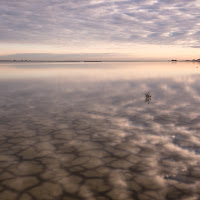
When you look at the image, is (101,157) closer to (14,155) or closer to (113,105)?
(14,155)

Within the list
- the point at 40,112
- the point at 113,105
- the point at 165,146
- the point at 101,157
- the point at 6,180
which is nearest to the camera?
the point at 6,180

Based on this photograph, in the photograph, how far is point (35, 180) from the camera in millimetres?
4629

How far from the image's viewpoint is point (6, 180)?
15.1ft

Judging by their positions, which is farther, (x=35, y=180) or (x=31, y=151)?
(x=31, y=151)

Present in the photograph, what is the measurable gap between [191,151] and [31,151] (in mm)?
3961

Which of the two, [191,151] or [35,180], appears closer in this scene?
[35,180]

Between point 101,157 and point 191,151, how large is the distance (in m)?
2.25

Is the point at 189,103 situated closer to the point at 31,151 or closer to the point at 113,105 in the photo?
the point at 113,105

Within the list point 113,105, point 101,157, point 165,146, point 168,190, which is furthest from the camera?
point 113,105

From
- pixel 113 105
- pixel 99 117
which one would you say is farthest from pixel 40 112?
pixel 113 105

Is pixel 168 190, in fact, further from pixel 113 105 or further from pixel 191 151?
pixel 113 105

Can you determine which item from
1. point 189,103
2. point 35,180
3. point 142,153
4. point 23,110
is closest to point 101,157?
point 142,153

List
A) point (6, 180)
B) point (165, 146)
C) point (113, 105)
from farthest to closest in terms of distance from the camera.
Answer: point (113, 105)
point (165, 146)
point (6, 180)

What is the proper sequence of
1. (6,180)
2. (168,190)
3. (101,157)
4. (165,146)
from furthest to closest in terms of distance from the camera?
(165,146) < (101,157) < (6,180) < (168,190)
